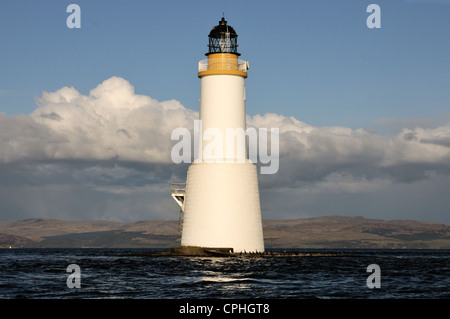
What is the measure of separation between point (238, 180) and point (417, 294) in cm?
2264

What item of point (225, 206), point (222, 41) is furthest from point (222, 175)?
point (222, 41)

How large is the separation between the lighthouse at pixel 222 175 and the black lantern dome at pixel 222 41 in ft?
2.78

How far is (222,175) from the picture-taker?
51375mm

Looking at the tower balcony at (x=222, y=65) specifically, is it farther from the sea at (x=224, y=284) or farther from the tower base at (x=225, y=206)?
the sea at (x=224, y=284)

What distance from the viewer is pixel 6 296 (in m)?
28.7

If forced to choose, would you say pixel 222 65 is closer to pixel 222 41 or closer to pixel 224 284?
pixel 222 41

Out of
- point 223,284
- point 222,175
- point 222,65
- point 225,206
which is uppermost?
point 222,65

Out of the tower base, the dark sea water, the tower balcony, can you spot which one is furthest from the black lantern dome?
the dark sea water

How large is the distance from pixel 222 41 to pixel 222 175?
10.9m

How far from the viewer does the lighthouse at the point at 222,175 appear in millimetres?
51438

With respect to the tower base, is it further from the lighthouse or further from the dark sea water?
the dark sea water

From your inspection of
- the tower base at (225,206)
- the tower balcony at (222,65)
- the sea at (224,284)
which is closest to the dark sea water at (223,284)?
the sea at (224,284)

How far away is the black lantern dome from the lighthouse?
0.85 metres
